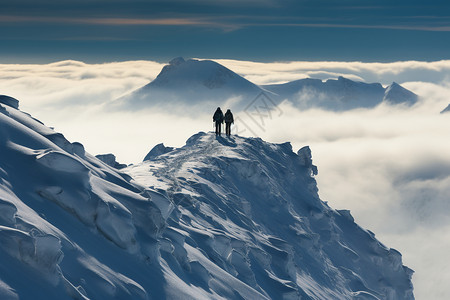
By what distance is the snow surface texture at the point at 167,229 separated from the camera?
104ft

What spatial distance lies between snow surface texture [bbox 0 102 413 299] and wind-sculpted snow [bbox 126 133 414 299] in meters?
0.18

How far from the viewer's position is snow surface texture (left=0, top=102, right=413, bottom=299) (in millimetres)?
31578

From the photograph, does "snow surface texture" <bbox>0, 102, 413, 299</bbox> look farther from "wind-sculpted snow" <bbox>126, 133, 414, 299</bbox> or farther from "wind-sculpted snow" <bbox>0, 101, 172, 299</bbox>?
"wind-sculpted snow" <bbox>126, 133, 414, 299</bbox>

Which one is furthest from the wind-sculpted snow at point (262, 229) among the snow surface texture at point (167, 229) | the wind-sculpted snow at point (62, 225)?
the wind-sculpted snow at point (62, 225)

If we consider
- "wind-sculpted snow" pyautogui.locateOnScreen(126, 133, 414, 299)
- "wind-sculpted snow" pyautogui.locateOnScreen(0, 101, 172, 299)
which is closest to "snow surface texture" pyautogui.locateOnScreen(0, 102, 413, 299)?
"wind-sculpted snow" pyautogui.locateOnScreen(0, 101, 172, 299)

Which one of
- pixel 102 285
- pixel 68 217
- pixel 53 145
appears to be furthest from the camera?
pixel 53 145

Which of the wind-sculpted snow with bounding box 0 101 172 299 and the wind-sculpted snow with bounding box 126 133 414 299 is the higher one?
the wind-sculpted snow with bounding box 0 101 172 299

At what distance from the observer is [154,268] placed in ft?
129

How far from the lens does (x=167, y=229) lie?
48.5 metres

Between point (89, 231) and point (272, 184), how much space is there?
56.1m

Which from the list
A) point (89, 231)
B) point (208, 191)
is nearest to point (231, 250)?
point (208, 191)

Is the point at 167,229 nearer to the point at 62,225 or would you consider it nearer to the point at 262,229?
the point at 62,225

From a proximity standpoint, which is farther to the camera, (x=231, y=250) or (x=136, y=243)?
(x=231, y=250)

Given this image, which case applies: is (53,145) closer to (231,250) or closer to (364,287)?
(231,250)
